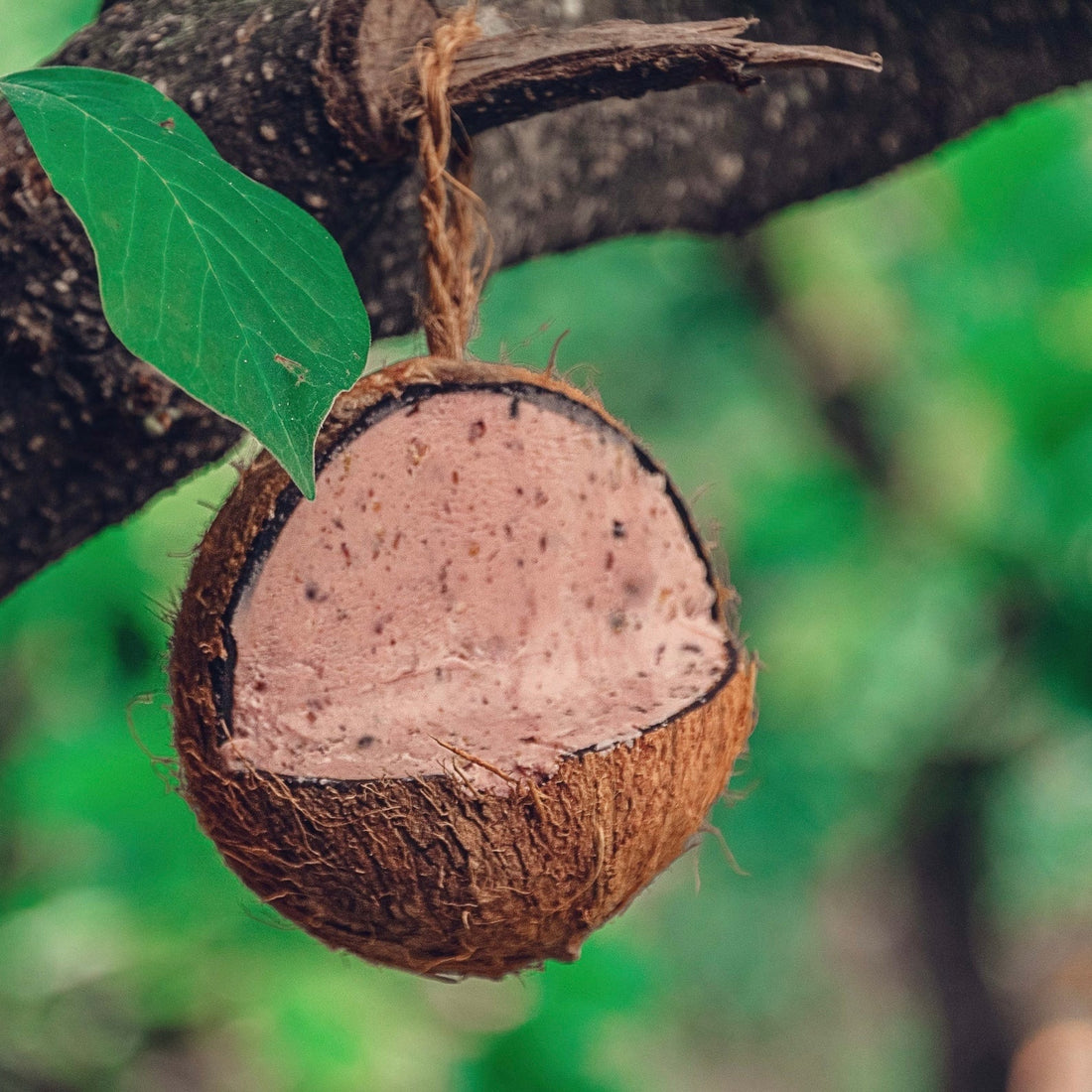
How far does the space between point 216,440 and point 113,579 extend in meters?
0.57

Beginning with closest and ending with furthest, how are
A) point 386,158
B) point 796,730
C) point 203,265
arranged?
1. point 203,265
2. point 386,158
3. point 796,730

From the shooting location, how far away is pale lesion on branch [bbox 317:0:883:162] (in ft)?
1.22

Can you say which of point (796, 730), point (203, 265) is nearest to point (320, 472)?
point (203, 265)

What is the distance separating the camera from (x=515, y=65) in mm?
396

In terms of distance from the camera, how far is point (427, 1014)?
3.81 ft

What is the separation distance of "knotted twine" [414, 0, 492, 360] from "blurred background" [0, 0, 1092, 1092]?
A: 52cm

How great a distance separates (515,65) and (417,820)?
0.25 metres

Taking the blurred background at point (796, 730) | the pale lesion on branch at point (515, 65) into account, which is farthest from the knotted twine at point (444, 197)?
the blurred background at point (796, 730)

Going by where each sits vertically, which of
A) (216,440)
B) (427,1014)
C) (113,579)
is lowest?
(427,1014)

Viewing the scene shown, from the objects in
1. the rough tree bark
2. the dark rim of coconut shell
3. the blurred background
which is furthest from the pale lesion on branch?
the blurred background

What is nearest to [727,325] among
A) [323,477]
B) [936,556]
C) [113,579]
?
[936,556]

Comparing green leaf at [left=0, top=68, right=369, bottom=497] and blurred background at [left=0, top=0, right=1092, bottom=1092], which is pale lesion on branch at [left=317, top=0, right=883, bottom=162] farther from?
blurred background at [left=0, top=0, right=1092, bottom=1092]

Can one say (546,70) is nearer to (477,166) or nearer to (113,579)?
(477,166)

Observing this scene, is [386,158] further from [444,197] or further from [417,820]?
[417,820]
